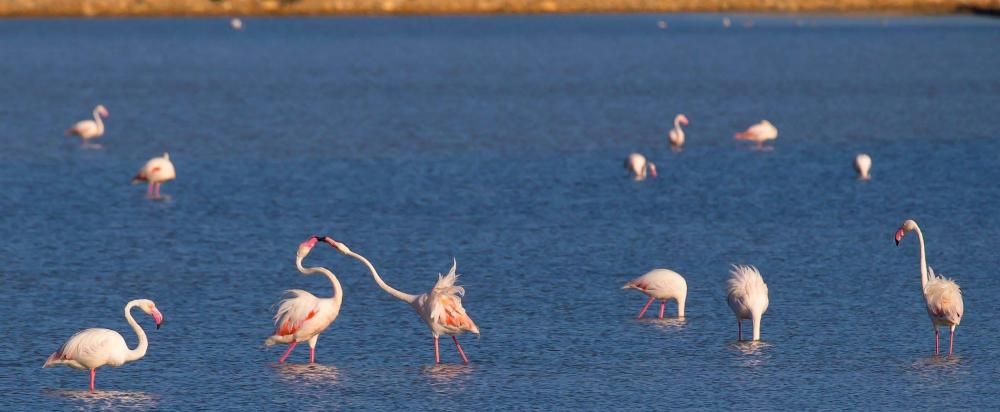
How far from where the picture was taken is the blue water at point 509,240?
14188 mm

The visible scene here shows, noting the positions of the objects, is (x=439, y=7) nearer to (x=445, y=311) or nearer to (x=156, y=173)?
(x=156, y=173)

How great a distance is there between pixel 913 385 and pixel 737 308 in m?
2.04

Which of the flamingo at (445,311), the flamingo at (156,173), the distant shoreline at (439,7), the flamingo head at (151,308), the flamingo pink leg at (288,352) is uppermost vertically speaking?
the distant shoreline at (439,7)

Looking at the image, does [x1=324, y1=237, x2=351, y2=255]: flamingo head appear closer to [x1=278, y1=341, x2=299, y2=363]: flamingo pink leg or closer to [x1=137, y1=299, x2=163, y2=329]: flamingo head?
[x1=278, y1=341, x2=299, y2=363]: flamingo pink leg

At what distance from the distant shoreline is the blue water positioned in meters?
77.5

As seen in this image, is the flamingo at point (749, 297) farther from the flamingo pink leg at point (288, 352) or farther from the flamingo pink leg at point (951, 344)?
the flamingo pink leg at point (288, 352)

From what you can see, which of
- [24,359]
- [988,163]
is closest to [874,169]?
[988,163]

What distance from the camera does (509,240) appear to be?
21766 mm

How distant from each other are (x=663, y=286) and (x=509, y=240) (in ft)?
17.9

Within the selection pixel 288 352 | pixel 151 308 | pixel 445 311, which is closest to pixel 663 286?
pixel 445 311

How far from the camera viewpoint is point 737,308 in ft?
50.8

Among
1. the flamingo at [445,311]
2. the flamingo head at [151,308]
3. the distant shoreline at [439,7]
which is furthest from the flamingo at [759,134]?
the distant shoreline at [439,7]

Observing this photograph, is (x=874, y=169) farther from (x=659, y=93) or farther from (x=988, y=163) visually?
(x=659, y=93)

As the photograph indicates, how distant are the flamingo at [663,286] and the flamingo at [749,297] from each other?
0.99 meters
